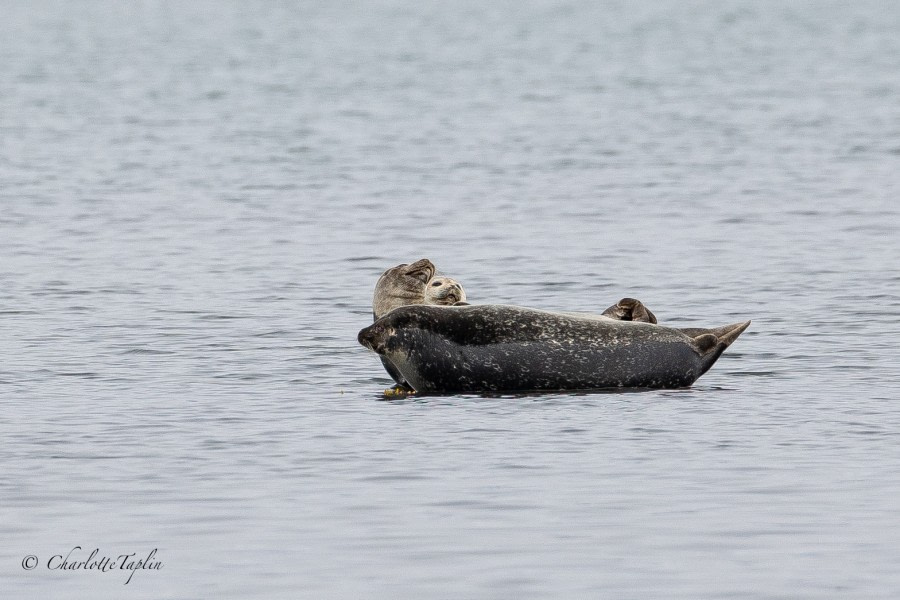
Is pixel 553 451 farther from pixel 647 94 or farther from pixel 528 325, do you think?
pixel 647 94

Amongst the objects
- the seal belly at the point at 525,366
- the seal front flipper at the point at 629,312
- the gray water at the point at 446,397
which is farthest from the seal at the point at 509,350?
the seal front flipper at the point at 629,312

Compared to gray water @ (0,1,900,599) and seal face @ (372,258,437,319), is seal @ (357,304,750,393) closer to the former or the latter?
gray water @ (0,1,900,599)

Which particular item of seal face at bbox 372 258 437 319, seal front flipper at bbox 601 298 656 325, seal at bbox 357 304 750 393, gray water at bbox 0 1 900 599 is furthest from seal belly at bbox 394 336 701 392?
seal face at bbox 372 258 437 319

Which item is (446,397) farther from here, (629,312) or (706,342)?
(706,342)

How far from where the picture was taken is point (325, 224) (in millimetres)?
25828

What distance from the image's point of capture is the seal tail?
13844mm

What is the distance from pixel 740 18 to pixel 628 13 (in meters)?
10.4

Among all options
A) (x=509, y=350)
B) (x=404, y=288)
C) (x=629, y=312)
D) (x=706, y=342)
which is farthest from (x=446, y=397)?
(x=706, y=342)

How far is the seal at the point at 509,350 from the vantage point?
13406 mm
